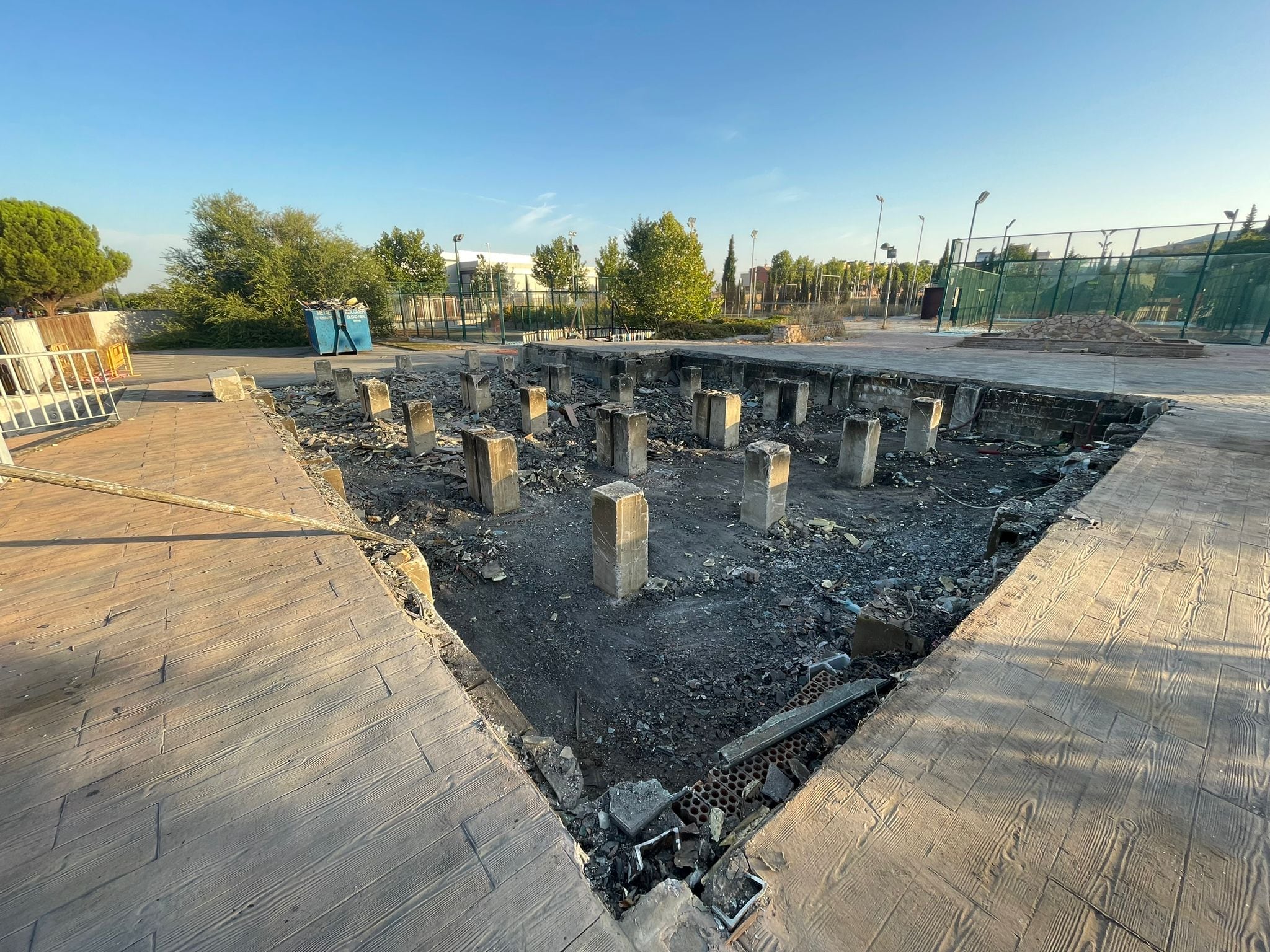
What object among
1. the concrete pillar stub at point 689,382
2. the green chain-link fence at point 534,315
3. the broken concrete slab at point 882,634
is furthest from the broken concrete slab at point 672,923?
the green chain-link fence at point 534,315

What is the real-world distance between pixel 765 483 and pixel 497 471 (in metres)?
3.26

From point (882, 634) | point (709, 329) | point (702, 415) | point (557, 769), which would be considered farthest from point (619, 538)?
point (709, 329)

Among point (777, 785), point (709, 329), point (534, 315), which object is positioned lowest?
point (777, 785)

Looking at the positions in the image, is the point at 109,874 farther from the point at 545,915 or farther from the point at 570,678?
the point at 570,678

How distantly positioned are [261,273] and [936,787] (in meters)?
30.0

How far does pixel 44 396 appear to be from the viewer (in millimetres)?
8273

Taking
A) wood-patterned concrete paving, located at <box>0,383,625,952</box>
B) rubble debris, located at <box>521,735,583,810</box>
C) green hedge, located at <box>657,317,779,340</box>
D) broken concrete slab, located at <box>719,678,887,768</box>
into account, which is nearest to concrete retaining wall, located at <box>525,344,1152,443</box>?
broken concrete slab, located at <box>719,678,887,768</box>

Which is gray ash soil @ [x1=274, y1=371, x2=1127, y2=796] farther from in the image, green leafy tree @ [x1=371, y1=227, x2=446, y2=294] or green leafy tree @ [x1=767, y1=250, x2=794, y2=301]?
green leafy tree @ [x1=767, y1=250, x2=794, y2=301]

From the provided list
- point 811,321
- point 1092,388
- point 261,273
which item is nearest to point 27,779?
point 1092,388

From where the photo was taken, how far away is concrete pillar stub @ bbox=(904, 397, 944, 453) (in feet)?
27.3

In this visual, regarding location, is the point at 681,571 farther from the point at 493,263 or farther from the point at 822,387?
the point at 493,263

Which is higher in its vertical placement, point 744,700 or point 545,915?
point 545,915

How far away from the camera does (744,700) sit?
11.7 ft

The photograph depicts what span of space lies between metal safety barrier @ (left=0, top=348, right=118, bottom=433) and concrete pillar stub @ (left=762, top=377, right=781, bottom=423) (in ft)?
33.8
